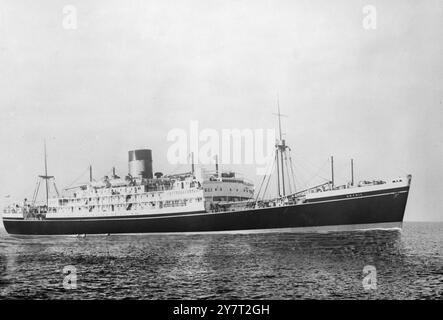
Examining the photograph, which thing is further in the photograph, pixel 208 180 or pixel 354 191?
pixel 208 180

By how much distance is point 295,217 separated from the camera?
36.0m

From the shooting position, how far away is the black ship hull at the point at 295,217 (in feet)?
112

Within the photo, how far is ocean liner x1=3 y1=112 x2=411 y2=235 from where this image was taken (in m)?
34.4

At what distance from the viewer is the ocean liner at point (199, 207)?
3438 centimetres

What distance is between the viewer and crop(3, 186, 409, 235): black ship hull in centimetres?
3416

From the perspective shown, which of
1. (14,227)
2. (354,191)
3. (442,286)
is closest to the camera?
(442,286)

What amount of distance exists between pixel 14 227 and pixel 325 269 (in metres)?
42.7

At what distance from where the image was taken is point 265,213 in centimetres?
3666

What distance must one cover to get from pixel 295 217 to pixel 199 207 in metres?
8.34

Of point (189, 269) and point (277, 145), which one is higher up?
point (277, 145)
